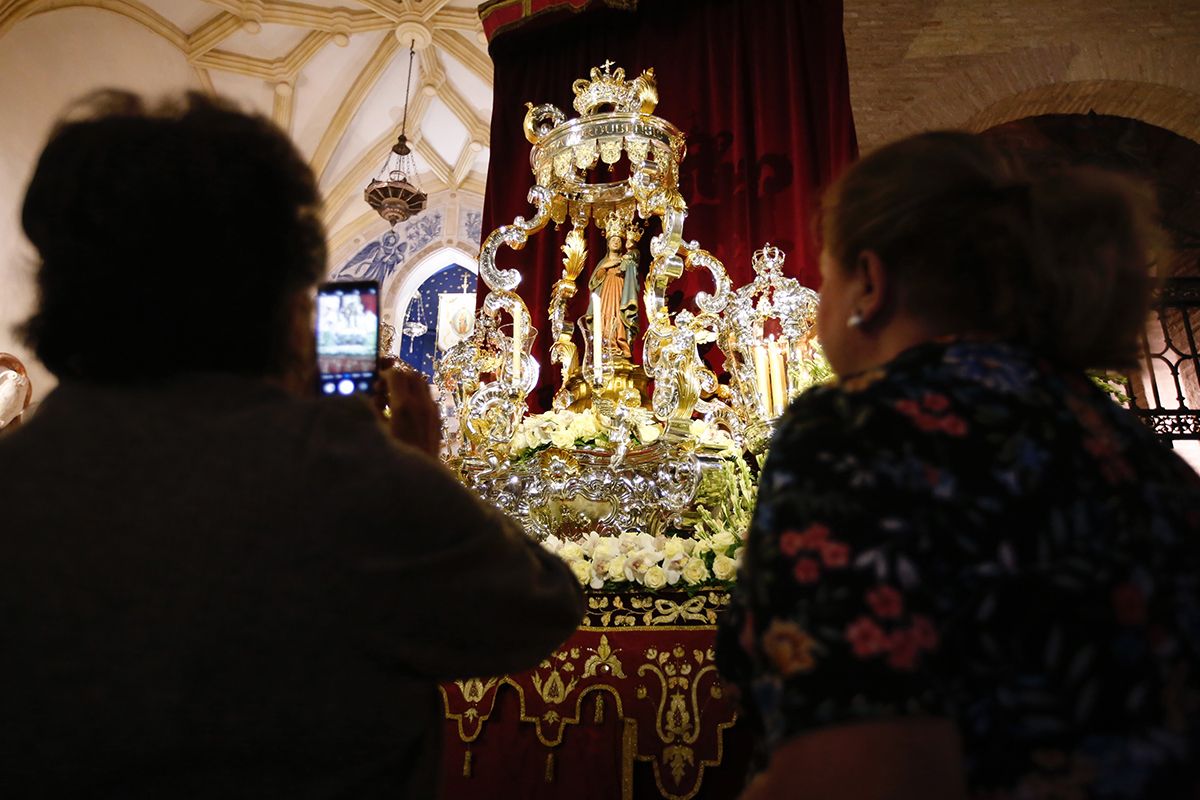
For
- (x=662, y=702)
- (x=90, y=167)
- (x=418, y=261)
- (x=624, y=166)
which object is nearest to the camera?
(x=90, y=167)

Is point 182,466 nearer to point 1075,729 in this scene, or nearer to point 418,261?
point 1075,729

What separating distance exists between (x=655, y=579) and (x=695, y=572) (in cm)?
10

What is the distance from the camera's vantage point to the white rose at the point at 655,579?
2145mm

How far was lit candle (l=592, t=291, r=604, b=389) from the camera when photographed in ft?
10.2

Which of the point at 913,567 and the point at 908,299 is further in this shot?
the point at 908,299

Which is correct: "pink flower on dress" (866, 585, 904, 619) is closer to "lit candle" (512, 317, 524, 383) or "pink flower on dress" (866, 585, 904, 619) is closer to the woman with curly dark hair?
the woman with curly dark hair

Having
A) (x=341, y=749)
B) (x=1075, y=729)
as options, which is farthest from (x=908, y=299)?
(x=341, y=749)

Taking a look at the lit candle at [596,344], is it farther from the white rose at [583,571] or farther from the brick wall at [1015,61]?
the brick wall at [1015,61]

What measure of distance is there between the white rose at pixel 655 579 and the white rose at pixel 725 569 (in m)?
0.13

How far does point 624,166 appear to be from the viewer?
15.4 ft

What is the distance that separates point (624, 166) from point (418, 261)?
641cm

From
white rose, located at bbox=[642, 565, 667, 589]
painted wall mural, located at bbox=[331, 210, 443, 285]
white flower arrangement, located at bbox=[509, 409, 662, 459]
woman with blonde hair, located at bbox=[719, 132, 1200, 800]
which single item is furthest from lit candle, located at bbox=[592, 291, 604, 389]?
painted wall mural, located at bbox=[331, 210, 443, 285]

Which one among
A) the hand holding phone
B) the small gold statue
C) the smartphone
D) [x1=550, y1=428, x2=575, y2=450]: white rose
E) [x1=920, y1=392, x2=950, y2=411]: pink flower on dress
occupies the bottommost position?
[x1=920, y1=392, x2=950, y2=411]: pink flower on dress

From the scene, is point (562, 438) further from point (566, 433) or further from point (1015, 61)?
point (1015, 61)
